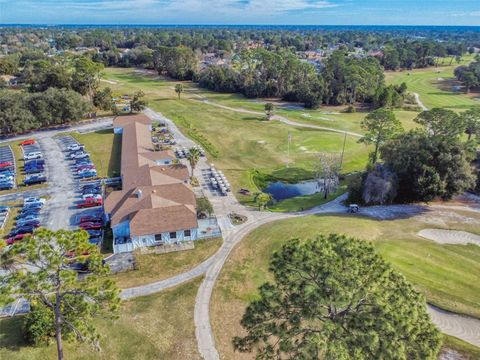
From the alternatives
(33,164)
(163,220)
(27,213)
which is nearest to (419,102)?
(163,220)

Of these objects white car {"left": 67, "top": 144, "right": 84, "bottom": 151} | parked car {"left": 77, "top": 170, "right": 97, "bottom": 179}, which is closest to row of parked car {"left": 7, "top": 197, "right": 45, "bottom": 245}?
parked car {"left": 77, "top": 170, "right": 97, "bottom": 179}

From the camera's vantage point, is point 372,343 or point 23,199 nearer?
point 372,343

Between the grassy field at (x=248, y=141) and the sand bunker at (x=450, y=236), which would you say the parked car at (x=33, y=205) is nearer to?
the grassy field at (x=248, y=141)

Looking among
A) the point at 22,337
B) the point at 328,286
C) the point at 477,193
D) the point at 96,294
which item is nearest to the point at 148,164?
the point at 22,337

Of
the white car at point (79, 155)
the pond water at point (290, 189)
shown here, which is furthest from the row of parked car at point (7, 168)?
the pond water at point (290, 189)

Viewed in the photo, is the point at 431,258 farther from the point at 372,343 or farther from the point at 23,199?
the point at 23,199

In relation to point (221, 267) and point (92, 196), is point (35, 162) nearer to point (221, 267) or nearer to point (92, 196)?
point (92, 196)

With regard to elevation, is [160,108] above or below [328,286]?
below

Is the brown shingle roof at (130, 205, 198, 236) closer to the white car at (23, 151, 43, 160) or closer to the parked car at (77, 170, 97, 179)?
the parked car at (77, 170, 97, 179)
